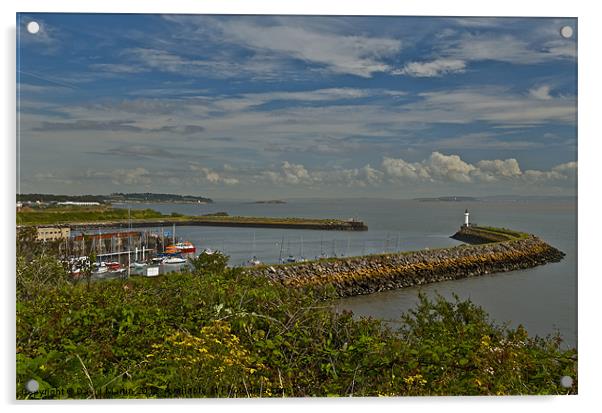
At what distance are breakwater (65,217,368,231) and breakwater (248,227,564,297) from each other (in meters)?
0.25

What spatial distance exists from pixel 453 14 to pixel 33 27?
238cm

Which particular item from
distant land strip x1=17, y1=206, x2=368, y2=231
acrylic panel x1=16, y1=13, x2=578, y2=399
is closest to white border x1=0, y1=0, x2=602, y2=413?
acrylic panel x1=16, y1=13, x2=578, y2=399

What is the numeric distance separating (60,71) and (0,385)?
1782 mm

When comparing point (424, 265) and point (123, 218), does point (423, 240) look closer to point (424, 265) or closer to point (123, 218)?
point (424, 265)

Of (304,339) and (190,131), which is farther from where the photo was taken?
(190,131)

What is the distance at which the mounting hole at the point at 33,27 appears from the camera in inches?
134

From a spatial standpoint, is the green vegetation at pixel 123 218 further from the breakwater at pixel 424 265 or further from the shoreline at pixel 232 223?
the breakwater at pixel 424 265

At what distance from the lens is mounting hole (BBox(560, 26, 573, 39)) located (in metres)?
3.51

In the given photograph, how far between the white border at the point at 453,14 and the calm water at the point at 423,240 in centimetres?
11

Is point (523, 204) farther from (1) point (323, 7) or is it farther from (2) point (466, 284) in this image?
(1) point (323, 7)

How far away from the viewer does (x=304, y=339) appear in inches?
132
